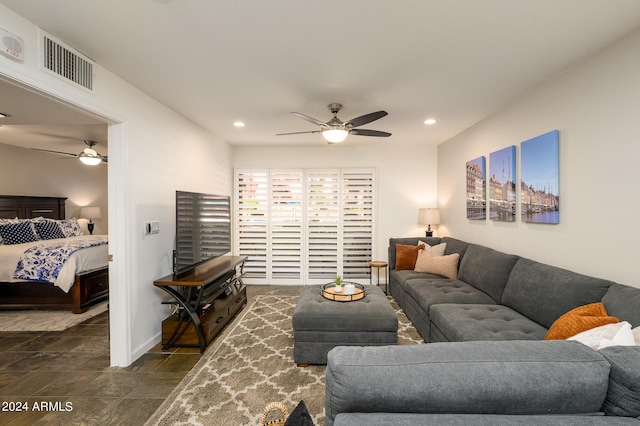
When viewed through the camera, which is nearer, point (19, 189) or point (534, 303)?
point (534, 303)

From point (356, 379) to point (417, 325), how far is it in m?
2.54

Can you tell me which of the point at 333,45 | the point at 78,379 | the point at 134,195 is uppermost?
the point at 333,45

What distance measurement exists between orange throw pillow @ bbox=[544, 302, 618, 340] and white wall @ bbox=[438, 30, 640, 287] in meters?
0.48

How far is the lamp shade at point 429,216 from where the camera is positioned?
4.89m

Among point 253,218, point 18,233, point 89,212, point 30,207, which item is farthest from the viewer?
point 89,212

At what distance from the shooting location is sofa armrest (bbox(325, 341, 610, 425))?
91cm

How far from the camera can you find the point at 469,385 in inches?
35.9

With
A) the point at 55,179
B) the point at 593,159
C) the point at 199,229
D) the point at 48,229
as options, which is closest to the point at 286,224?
the point at 199,229

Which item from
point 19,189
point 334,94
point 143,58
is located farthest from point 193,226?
point 19,189

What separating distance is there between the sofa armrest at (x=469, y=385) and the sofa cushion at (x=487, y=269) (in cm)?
203

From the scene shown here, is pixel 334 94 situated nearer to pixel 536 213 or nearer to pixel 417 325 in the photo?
pixel 536 213

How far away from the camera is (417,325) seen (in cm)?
316

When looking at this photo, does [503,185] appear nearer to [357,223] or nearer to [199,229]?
[357,223]

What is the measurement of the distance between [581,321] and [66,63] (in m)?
3.76
